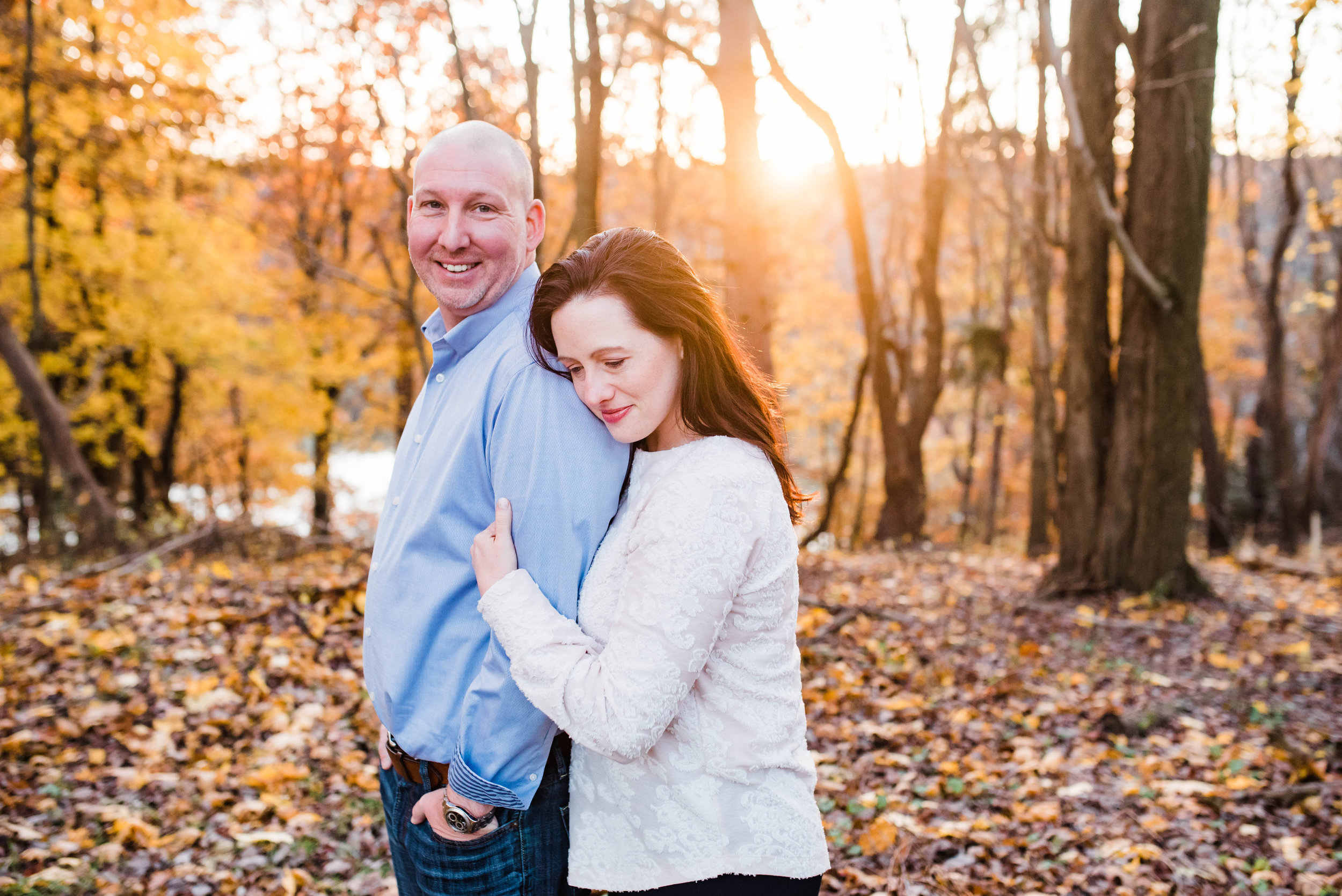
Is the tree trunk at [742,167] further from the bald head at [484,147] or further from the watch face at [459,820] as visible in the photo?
the watch face at [459,820]

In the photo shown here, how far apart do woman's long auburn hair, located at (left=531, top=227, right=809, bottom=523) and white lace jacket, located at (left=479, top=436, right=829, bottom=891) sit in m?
0.07

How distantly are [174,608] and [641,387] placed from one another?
5.76m

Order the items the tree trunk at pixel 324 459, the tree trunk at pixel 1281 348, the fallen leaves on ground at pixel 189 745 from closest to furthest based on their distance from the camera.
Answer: the fallen leaves on ground at pixel 189 745
the tree trunk at pixel 1281 348
the tree trunk at pixel 324 459

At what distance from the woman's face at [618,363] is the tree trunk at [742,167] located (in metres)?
5.17

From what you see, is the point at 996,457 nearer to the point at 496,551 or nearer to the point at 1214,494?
the point at 1214,494

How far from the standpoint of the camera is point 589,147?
7.65 meters

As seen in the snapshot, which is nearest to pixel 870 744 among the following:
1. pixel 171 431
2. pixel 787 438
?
pixel 787 438

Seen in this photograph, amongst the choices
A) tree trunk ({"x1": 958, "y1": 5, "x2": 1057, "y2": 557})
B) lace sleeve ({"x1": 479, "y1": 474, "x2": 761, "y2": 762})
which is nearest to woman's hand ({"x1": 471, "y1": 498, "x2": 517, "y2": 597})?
lace sleeve ({"x1": 479, "y1": 474, "x2": 761, "y2": 762})

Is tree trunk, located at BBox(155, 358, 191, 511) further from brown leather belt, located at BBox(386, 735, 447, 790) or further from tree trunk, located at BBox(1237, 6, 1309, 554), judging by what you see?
tree trunk, located at BBox(1237, 6, 1309, 554)

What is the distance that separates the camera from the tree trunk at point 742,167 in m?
6.70

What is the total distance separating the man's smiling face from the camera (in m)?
1.84

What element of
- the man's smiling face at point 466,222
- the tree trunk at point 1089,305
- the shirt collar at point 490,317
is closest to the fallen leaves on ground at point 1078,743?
the tree trunk at point 1089,305

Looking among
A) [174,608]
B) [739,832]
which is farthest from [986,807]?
[174,608]

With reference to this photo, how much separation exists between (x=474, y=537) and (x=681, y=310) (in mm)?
619
